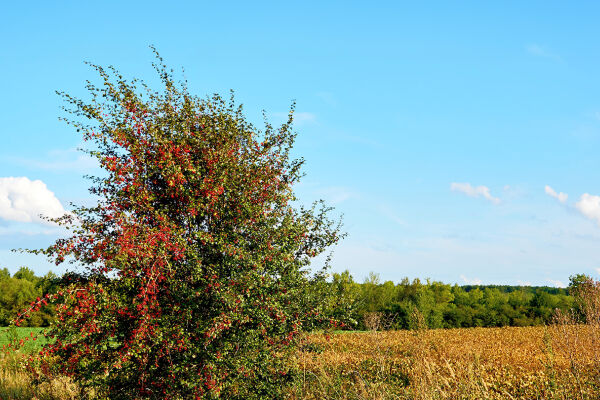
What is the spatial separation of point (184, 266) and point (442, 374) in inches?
286

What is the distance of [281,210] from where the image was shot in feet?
38.4

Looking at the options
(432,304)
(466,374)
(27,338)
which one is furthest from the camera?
(432,304)

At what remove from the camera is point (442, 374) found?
40.4ft

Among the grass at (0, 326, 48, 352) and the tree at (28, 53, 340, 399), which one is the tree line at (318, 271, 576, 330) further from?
the tree at (28, 53, 340, 399)

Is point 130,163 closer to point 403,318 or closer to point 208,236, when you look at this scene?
point 208,236

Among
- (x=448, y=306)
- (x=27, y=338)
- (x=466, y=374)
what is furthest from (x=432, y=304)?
(x=27, y=338)

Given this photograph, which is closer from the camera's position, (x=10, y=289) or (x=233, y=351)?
(x=233, y=351)

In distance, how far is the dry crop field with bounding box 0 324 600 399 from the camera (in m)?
8.10

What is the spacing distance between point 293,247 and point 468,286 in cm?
12273

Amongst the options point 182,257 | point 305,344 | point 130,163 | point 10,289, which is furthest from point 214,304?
point 10,289

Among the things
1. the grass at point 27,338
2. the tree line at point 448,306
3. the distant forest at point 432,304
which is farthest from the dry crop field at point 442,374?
the tree line at point 448,306

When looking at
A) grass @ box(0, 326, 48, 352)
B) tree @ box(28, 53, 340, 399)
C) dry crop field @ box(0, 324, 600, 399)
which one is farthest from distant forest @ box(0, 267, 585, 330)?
tree @ box(28, 53, 340, 399)

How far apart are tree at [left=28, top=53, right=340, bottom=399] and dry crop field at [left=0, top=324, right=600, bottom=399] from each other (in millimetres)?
1540

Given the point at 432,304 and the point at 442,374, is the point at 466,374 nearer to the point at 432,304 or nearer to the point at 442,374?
the point at 442,374
